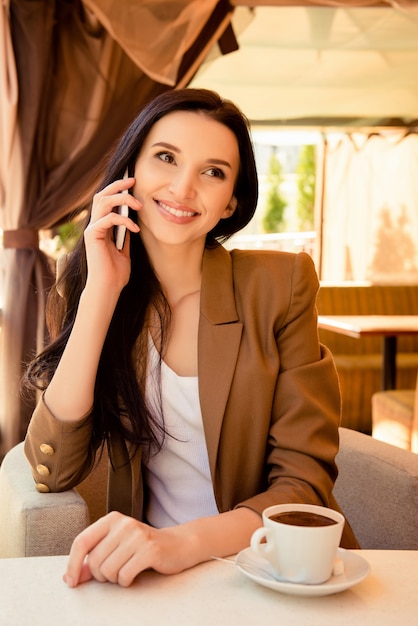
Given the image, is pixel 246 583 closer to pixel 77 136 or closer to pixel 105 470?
pixel 105 470

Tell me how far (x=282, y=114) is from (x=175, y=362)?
229 inches

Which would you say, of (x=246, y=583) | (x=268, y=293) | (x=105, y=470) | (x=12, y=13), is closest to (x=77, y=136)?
(x=12, y=13)

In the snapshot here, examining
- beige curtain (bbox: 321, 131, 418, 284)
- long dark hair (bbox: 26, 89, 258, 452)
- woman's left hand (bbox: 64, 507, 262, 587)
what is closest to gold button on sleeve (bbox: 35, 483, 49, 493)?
long dark hair (bbox: 26, 89, 258, 452)

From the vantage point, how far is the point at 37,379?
68.2 inches

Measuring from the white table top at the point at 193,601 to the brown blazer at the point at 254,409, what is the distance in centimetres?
46

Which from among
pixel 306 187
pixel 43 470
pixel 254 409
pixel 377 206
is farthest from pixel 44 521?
pixel 306 187

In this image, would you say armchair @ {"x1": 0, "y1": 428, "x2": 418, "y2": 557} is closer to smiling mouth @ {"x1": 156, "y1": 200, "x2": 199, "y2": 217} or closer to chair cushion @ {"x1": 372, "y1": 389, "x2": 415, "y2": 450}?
smiling mouth @ {"x1": 156, "y1": 200, "x2": 199, "y2": 217}

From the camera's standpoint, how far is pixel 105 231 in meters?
1.61

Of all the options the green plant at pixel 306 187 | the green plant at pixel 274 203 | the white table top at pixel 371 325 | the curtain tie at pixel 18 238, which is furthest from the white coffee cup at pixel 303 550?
the green plant at pixel 274 203

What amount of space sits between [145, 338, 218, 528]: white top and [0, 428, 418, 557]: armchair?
0.17 m

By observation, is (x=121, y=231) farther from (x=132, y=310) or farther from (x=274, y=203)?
(x=274, y=203)

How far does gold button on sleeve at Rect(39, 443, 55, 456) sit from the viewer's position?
1584mm

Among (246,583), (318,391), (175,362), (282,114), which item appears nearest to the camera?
(246,583)

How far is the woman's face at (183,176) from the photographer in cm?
164
